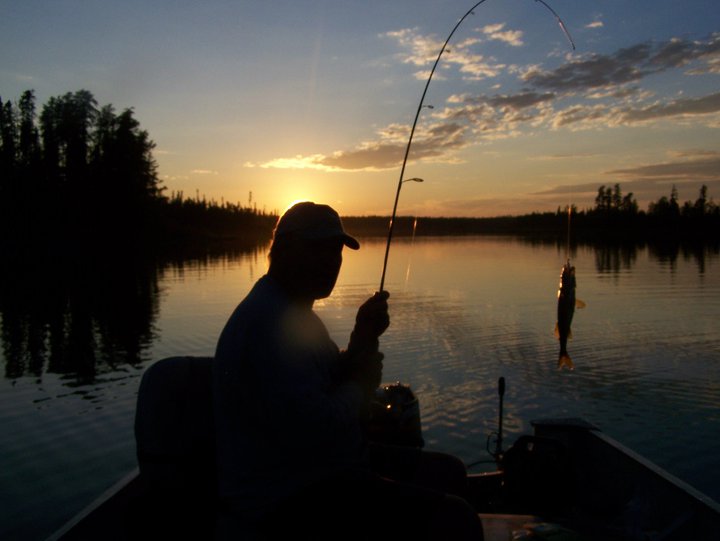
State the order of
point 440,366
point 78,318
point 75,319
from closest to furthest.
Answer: point 440,366 → point 75,319 → point 78,318

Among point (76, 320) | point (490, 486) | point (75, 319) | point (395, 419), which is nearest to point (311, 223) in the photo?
point (395, 419)

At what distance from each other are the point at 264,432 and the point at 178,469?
0.78 m

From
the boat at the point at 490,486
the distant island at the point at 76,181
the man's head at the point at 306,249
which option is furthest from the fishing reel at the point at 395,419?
the distant island at the point at 76,181

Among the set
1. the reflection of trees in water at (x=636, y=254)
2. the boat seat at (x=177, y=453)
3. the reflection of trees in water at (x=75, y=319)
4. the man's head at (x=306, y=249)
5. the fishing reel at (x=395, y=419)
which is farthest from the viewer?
the reflection of trees in water at (x=636, y=254)

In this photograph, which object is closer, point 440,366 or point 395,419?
point 395,419

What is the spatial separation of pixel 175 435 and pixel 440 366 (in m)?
11.6

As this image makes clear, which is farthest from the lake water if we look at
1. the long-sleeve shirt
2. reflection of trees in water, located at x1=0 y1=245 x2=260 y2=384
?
the long-sleeve shirt

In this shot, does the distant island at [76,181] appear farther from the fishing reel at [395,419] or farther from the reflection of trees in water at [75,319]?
the fishing reel at [395,419]

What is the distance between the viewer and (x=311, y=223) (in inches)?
118

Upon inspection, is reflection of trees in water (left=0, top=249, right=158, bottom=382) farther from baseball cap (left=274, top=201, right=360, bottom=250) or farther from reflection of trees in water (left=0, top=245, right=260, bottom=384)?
baseball cap (left=274, top=201, right=360, bottom=250)

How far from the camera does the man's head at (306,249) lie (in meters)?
2.97

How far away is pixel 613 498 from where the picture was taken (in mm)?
5340

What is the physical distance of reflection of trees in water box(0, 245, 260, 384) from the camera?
15.8 meters

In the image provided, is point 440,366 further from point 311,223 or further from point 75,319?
point 75,319
